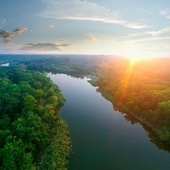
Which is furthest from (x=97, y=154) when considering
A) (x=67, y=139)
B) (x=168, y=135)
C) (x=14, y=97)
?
(x=14, y=97)

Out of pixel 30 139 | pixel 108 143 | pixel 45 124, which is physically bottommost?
pixel 108 143

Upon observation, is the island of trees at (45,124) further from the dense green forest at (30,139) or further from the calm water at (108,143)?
the calm water at (108,143)

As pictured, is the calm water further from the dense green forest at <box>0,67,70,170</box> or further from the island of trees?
the dense green forest at <box>0,67,70,170</box>

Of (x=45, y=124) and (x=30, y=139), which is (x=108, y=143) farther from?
(x=30, y=139)

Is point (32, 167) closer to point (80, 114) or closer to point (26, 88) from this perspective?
point (80, 114)

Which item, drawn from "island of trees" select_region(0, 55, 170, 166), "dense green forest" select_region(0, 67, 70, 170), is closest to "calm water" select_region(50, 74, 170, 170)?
"island of trees" select_region(0, 55, 170, 166)

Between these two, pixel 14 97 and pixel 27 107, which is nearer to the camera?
pixel 27 107

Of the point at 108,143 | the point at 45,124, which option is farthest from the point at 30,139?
the point at 108,143

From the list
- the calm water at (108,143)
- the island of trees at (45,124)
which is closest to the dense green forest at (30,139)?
the island of trees at (45,124)

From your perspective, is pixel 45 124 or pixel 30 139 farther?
pixel 45 124
